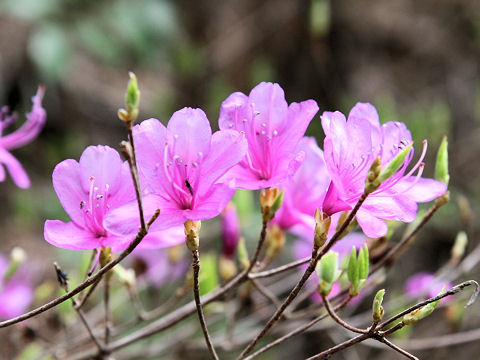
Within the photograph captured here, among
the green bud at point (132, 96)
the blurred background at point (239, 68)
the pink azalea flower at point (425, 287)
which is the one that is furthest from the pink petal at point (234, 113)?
the blurred background at point (239, 68)

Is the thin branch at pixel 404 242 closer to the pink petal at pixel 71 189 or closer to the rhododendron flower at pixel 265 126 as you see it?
the rhododendron flower at pixel 265 126

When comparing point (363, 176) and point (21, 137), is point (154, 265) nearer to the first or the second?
point (21, 137)

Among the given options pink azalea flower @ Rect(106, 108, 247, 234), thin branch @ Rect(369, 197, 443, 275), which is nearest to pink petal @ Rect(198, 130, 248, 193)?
pink azalea flower @ Rect(106, 108, 247, 234)

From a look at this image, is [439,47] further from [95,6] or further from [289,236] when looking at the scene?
[95,6]

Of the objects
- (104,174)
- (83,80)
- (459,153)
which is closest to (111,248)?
(104,174)

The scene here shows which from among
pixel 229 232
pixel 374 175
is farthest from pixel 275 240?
pixel 374 175

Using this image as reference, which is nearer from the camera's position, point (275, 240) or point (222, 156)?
point (222, 156)

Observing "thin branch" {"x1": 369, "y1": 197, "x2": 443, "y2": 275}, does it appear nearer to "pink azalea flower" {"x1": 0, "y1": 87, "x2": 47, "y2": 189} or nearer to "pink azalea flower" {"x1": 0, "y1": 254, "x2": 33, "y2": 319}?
"pink azalea flower" {"x1": 0, "y1": 87, "x2": 47, "y2": 189}

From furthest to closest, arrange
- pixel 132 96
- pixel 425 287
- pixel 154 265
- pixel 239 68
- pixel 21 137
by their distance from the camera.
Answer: pixel 239 68 < pixel 154 265 < pixel 425 287 < pixel 21 137 < pixel 132 96
